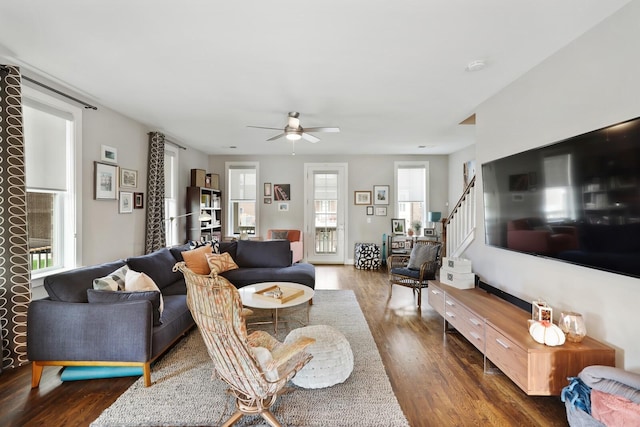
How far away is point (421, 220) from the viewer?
6.89 metres

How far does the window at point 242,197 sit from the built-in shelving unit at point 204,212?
29 cm

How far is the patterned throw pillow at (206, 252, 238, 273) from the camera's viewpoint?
395 cm

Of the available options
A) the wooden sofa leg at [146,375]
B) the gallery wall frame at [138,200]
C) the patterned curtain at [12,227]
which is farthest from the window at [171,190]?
the wooden sofa leg at [146,375]

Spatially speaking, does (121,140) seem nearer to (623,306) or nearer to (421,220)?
(623,306)

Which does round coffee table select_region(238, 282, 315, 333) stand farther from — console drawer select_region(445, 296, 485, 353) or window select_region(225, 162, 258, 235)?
window select_region(225, 162, 258, 235)

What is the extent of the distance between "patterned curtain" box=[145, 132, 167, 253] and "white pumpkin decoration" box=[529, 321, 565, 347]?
4.80 m

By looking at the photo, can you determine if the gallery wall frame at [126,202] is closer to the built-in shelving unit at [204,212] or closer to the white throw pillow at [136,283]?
the built-in shelving unit at [204,212]

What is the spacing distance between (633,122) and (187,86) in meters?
3.65

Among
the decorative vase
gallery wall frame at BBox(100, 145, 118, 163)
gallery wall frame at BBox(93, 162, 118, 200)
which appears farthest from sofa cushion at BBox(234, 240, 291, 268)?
the decorative vase

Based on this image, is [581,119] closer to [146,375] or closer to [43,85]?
[146,375]

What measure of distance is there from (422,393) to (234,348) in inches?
58.0

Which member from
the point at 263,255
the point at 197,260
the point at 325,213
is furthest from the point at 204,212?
the point at 325,213

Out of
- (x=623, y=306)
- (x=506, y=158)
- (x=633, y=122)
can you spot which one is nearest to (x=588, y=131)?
(x=633, y=122)

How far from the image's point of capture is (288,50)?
2359mm
